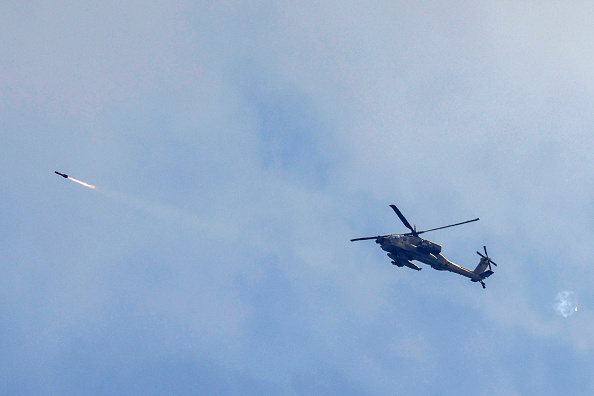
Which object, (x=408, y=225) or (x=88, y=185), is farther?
(x=88, y=185)

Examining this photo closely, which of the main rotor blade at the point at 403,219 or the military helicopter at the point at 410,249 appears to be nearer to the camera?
the main rotor blade at the point at 403,219

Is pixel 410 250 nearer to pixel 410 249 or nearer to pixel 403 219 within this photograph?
pixel 410 249

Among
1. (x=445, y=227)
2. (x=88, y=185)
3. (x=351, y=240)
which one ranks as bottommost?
(x=88, y=185)

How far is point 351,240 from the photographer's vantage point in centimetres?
13925

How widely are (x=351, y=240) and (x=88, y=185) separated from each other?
2213 inches

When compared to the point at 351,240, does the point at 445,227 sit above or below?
above

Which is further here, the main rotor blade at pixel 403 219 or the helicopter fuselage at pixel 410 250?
the helicopter fuselage at pixel 410 250

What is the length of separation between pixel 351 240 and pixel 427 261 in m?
16.7

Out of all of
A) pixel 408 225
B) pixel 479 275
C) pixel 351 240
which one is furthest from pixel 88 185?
pixel 479 275

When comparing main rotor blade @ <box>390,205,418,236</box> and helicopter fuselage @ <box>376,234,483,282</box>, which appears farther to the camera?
helicopter fuselage @ <box>376,234,483,282</box>

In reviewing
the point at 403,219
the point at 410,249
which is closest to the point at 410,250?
the point at 410,249

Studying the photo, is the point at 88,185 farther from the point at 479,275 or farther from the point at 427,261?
the point at 479,275

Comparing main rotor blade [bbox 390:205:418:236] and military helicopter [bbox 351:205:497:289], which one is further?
military helicopter [bbox 351:205:497:289]

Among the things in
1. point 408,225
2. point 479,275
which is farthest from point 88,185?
point 479,275
